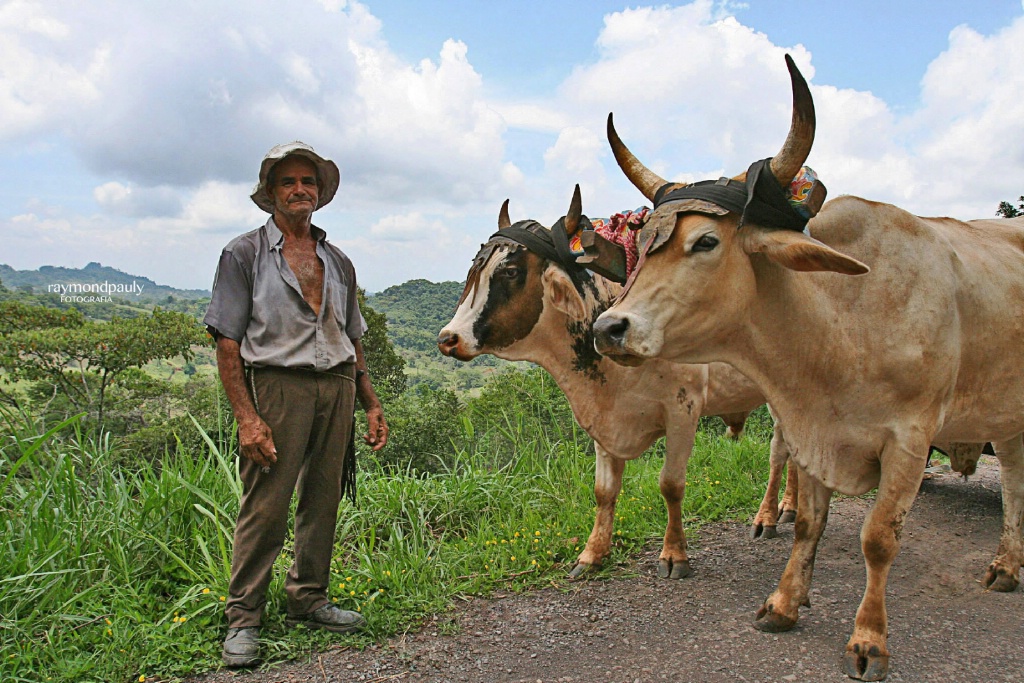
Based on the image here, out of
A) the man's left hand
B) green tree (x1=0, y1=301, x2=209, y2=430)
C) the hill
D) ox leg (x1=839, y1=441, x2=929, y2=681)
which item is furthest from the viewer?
the hill

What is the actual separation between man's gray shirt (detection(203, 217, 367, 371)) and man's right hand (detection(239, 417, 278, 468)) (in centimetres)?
28

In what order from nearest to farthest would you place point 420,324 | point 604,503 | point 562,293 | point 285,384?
point 285,384, point 562,293, point 604,503, point 420,324

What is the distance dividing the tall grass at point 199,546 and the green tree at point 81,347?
10.3 meters

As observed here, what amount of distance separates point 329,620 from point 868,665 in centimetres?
249

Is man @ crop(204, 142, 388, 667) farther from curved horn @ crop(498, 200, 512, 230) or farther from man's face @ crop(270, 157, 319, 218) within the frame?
curved horn @ crop(498, 200, 512, 230)

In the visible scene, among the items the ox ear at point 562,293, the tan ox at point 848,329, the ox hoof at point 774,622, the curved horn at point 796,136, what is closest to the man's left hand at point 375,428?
the ox ear at point 562,293

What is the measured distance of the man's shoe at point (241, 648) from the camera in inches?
132

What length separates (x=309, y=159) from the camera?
142 inches

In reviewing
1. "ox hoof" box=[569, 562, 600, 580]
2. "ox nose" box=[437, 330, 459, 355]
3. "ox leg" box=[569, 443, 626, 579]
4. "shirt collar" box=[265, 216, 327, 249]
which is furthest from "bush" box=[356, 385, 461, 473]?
"shirt collar" box=[265, 216, 327, 249]

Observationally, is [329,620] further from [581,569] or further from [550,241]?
[550,241]

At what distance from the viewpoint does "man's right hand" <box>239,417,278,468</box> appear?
11.0ft

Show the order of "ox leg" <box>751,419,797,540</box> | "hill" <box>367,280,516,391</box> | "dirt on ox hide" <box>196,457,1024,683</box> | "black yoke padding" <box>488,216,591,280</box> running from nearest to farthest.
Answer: "dirt on ox hide" <box>196,457,1024,683</box> → "black yoke padding" <box>488,216,591,280</box> → "ox leg" <box>751,419,797,540</box> → "hill" <box>367,280,516,391</box>

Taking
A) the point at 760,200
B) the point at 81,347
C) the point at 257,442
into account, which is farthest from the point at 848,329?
the point at 81,347

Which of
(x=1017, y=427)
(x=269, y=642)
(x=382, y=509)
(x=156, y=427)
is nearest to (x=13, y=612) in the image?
(x=269, y=642)
